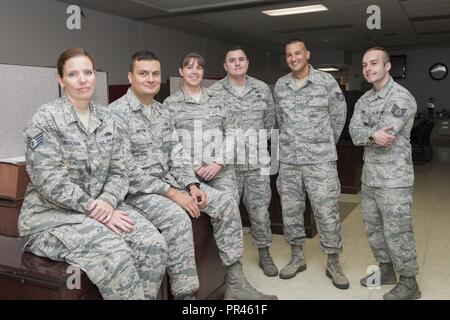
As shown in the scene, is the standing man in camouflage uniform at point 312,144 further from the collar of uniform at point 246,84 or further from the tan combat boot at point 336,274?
the collar of uniform at point 246,84

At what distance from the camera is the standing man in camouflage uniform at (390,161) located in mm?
2426

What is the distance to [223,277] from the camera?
2543mm

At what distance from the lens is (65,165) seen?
1.82m

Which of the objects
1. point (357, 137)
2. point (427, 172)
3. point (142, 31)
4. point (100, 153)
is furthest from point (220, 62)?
point (100, 153)

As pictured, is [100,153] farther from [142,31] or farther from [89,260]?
[142,31]

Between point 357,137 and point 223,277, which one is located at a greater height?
point 357,137

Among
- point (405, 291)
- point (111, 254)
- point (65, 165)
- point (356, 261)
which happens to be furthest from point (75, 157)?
point (356, 261)

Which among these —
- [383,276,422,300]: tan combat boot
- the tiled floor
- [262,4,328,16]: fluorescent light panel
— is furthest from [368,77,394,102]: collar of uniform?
[262,4,328,16]: fluorescent light panel

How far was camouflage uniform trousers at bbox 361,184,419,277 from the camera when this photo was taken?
2449 millimetres

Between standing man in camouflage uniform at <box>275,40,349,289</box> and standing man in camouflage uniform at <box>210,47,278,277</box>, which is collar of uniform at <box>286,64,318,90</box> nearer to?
standing man in camouflage uniform at <box>275,40,349,289</box>

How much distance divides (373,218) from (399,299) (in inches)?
19.6

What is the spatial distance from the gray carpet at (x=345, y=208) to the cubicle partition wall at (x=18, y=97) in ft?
10.4

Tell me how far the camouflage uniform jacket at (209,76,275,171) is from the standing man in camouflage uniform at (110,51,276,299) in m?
0.54

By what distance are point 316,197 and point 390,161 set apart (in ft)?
1.81
